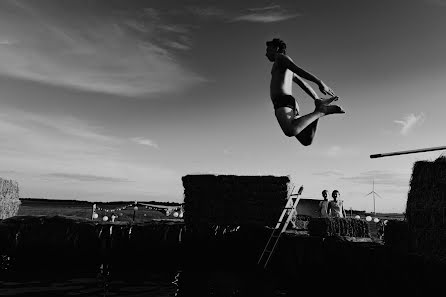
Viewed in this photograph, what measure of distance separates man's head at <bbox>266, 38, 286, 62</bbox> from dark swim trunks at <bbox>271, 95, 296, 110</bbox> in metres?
0.75

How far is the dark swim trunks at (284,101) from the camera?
6.19 meters

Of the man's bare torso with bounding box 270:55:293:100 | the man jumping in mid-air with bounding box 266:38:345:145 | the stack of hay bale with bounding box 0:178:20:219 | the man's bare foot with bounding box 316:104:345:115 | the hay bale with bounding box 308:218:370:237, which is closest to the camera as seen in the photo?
the man jumping in mid-air with bounding box 266:38:345:145

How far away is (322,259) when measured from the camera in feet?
34.4

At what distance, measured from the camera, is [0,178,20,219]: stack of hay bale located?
1808cm

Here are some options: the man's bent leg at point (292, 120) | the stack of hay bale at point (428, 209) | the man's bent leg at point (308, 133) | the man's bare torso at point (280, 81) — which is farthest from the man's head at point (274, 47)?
the stack of hay bale at point (428, 209)

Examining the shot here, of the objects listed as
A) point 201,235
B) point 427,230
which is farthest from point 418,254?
point 201,235

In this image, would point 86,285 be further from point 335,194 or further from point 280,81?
point 335,194

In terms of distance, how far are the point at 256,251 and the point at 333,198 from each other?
13.2 feet

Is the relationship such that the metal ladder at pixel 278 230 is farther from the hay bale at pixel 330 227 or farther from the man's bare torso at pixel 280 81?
the man's bare torso at pixel 280 81

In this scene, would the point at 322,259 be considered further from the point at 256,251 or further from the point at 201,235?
the point at 201,235

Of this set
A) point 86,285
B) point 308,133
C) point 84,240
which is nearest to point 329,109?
point 308,133

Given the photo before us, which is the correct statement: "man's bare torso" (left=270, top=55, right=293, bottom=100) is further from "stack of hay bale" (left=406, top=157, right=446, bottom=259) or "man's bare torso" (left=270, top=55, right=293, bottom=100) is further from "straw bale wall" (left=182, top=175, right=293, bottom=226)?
"straw bale wall" (left=182, top=175, right=293, bottom=226)

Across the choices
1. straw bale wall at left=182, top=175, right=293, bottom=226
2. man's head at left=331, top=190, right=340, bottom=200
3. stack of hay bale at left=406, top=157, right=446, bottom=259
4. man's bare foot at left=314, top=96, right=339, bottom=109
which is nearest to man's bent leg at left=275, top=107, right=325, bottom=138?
man's bare foot at left=314, top=96, right=339, bottom=109

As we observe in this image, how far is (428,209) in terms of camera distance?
8.08 meters
